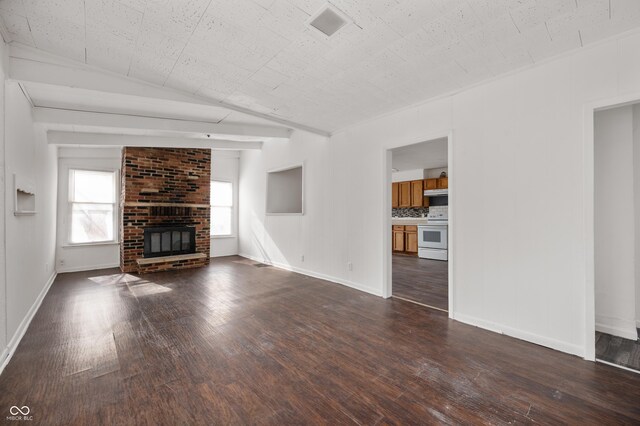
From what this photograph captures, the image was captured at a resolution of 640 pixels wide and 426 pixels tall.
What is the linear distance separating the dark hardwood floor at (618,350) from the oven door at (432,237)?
14.4 ft

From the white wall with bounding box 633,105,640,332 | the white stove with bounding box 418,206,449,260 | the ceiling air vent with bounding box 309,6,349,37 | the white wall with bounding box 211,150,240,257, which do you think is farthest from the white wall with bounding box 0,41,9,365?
the white stove with bounding box 418,206,449,260

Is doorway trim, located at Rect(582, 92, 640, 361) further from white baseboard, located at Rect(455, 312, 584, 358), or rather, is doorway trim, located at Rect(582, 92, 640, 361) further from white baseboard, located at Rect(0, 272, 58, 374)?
white baseboard, located at Rect(0, 272, 58, 374)

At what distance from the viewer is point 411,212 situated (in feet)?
28.2

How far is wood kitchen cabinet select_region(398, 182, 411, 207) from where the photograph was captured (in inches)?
328

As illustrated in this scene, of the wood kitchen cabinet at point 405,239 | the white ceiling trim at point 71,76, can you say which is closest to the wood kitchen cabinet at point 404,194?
the wood kitchen cabinet at point 405,239

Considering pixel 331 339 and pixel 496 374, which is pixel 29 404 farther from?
pixel 496 374

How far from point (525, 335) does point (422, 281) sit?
7.45 ft

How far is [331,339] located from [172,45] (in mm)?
2928

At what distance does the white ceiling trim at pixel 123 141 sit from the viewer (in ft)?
14.6

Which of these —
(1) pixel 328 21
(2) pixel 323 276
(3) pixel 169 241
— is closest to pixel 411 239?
(2) pixel 323 276

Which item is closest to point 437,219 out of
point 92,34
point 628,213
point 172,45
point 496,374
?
point 628,213

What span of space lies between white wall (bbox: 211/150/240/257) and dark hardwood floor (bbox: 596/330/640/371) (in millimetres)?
7314
